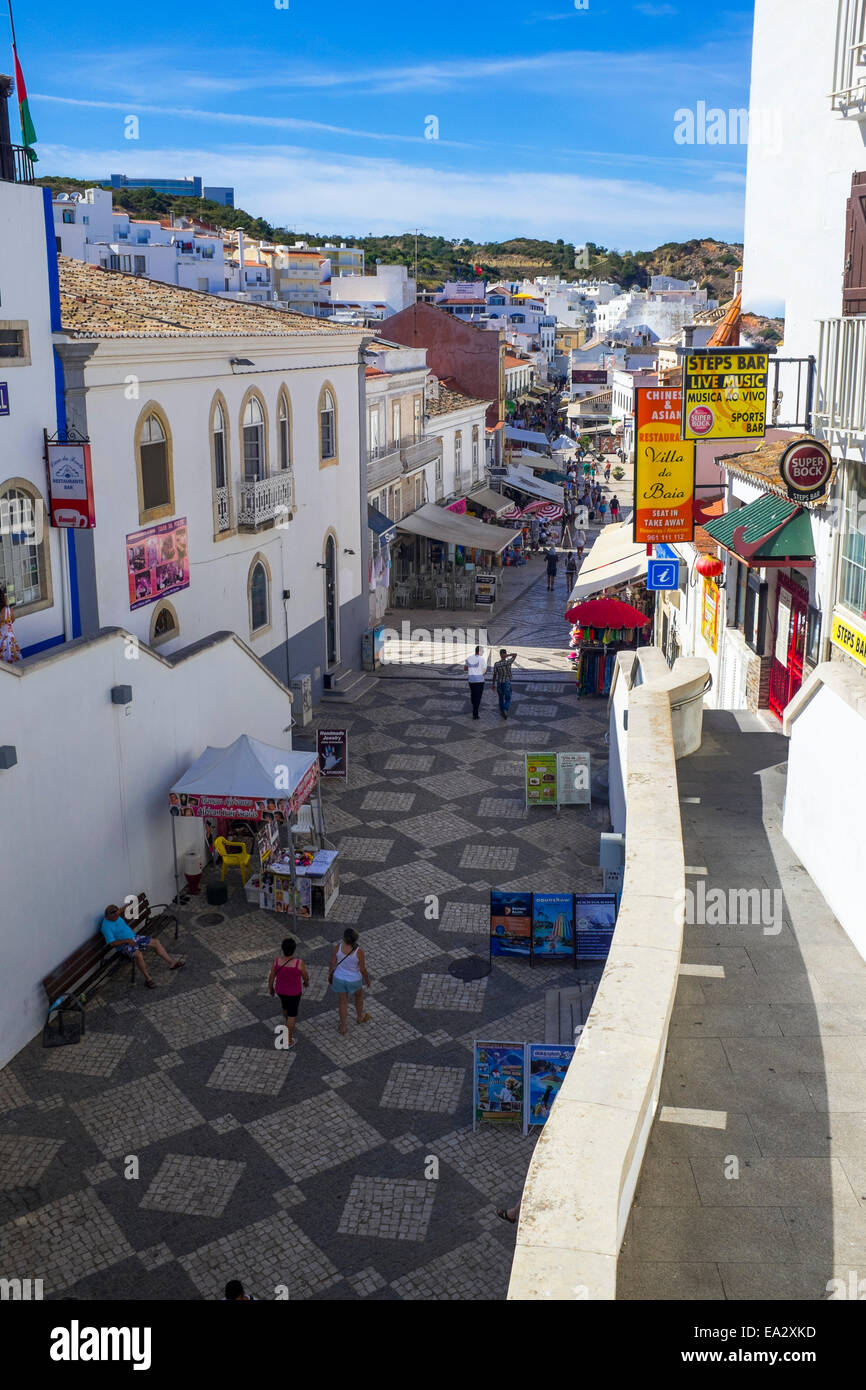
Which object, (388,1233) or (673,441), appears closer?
(388,1233)

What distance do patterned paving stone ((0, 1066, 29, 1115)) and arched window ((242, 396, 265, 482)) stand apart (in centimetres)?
1251

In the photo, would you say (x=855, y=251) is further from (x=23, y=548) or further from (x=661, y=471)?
(x=23, y=548)

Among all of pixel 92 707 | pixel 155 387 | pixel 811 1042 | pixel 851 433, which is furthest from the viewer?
pixel 155 387

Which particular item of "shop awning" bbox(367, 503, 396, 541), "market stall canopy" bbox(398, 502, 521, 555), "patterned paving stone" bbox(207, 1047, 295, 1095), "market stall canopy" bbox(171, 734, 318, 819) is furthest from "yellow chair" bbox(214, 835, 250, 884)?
"market stall canopy" bbox(398, 502, 521, 555)

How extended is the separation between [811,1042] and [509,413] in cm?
7174

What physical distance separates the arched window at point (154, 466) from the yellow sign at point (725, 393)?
26.2 feet

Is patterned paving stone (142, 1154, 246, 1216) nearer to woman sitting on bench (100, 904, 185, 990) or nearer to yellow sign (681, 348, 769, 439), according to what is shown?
woman sitting on bench (100, 904, 185, 990)

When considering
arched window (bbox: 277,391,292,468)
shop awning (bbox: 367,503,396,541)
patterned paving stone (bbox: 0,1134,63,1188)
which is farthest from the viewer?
shop awning (bbox: 367,503,396,541)

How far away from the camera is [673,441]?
60.6ft

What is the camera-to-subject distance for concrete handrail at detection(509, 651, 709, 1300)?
4.37 m

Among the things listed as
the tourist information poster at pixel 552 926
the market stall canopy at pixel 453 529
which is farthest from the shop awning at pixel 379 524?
the tourist information poster at pixel 552 926

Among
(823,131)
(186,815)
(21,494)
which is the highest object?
(823,131)
